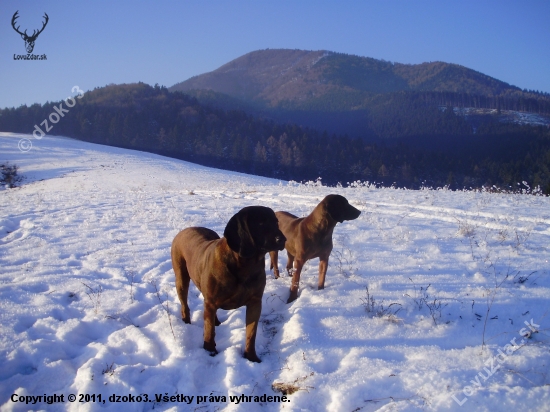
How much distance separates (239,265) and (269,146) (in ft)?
299

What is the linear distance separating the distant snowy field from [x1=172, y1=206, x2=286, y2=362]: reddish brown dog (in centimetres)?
48

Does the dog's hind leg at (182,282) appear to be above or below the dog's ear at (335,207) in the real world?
below

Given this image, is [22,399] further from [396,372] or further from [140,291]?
[396,372]

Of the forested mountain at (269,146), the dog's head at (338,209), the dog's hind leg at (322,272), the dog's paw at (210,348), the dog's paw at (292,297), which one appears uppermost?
the forested mountain at (269,146)

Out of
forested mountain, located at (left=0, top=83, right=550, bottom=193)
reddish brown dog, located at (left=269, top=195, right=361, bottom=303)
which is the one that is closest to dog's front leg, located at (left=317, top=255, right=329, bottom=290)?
reddish brown dog, located at (left=269, top=195, right=361, bottom=303)

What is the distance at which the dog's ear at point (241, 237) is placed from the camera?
325cm

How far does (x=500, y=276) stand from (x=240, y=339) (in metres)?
4.06

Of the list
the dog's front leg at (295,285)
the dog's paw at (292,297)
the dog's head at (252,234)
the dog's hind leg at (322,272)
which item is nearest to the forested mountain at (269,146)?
the dog's hind leg at (322,272)

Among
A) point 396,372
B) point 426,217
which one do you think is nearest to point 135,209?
point 426,217

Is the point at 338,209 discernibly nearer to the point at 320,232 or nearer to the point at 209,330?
the point at 320,232

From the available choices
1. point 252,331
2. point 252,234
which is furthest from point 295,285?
point 252,234

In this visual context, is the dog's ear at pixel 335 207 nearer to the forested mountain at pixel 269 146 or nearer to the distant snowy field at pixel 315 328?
the distant snowy field at pixel 315 328

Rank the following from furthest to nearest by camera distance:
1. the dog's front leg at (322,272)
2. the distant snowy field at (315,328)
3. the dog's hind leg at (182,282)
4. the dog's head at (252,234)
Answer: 1. the dog's front leg at (322,272)
2. the dog's hind leg at (182,282)
3. the dog's head at (252,234)
4. the distant snowy field at (315,328)

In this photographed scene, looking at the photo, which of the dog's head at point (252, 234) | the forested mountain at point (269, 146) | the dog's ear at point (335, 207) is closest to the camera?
the dog's head at point (252, 234)
